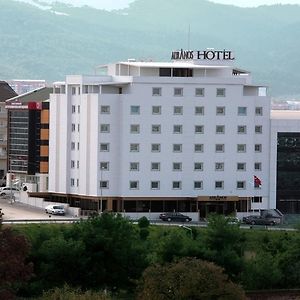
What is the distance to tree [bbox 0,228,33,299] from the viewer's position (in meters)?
42.2

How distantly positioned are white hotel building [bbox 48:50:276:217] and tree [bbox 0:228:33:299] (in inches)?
1113

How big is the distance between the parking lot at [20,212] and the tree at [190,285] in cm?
2414

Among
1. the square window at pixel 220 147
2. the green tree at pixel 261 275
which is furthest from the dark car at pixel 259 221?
the green tree at pixel 261 275

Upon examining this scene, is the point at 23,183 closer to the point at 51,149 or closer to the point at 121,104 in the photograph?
the point at 51,149

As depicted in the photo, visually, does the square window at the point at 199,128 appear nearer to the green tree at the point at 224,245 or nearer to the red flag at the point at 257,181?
the red flag at the point at 257,181

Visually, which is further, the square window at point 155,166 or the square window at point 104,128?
the square window at point 155,166

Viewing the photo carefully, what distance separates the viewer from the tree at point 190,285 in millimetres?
43312

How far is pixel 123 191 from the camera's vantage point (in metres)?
71.9

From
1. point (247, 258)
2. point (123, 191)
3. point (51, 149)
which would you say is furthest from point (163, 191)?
point (247, 258)

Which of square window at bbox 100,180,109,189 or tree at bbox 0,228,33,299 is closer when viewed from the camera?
tree at bbox 0,228,33,299

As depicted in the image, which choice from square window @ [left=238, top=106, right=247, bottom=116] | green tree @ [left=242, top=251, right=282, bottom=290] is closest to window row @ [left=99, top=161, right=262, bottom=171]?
square window @ [left=238, top=106, right=247, bottom=116]

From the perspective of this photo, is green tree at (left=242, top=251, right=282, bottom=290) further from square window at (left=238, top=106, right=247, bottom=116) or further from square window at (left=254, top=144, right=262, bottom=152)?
square window at (left=254, top=144, right=262, bottom=152)

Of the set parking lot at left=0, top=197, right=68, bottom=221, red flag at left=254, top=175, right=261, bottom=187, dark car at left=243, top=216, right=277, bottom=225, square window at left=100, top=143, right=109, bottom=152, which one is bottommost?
dark car at left=243, top=216, right=277, bottom=225

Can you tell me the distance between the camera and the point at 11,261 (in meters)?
42.3
